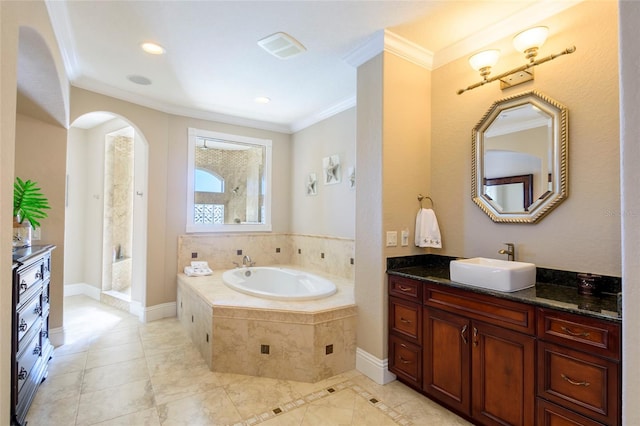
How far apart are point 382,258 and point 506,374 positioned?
1034mm

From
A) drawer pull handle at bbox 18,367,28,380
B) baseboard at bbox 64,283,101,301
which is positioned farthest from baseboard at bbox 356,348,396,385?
baseboard at bbox 64,283,101,301

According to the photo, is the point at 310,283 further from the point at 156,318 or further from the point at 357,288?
the point at 156,318

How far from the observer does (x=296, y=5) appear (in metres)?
2.04

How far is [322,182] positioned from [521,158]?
2.41m

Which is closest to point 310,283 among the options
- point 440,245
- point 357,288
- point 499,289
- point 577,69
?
point 357,288

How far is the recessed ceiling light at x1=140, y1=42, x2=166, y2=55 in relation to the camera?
8.16 ft

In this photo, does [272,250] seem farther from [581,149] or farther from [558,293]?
[581,149]

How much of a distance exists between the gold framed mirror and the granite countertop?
0.39m

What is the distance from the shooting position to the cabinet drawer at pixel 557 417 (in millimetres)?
1468

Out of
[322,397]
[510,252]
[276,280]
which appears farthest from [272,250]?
[510,252]

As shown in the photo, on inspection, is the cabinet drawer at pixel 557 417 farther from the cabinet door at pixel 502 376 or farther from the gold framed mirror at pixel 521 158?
the gold framed mirror at pixel 521 158

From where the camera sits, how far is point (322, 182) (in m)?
4.16

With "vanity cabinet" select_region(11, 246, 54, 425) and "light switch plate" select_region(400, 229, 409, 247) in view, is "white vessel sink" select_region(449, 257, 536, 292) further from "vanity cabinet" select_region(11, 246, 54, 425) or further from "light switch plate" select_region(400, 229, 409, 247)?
"vanity cabinet" select_region(11, 246, 54, 425)

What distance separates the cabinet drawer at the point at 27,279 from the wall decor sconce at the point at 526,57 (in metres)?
3.16
